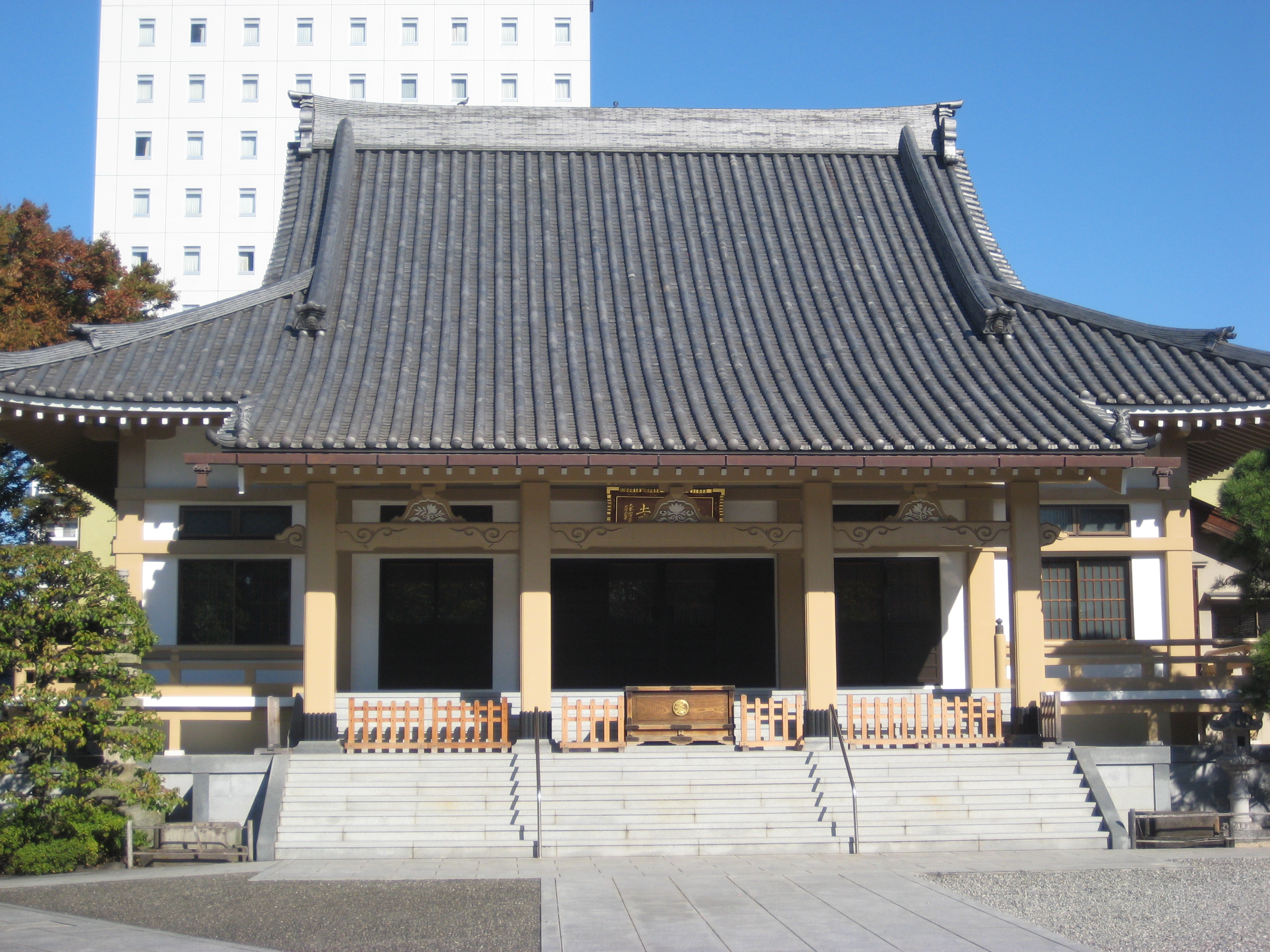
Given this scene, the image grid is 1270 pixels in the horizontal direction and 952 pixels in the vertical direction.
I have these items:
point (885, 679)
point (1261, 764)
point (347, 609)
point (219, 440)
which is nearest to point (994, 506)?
point (885, 679)

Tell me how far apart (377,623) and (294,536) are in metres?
2.93

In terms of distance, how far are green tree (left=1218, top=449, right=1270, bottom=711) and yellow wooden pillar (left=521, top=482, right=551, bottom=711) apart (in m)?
8.03

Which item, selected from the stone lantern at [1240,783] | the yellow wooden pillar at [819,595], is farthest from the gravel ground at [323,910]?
the stone lantern at [1240,783]

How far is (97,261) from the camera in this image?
873 inches

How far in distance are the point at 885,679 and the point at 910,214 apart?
26.1 ft

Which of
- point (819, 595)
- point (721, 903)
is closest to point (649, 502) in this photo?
point (819, 595)

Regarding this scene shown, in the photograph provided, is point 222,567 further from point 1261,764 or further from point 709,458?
point 1261,764

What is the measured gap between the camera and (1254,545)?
43.1 feet

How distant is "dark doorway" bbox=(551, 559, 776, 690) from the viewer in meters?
17.2

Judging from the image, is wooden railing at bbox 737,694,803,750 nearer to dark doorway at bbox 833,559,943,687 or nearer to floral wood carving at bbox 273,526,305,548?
dark doorway at bbox 833,559,943,687

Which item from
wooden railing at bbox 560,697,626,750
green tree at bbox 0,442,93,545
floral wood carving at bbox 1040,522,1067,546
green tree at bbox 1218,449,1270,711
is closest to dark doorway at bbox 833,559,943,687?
floral wood carving at bbox 1040,522,1067,546

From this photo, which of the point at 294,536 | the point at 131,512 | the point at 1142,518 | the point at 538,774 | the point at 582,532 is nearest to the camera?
the point at 538,774

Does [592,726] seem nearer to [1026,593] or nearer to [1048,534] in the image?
[1026,593]

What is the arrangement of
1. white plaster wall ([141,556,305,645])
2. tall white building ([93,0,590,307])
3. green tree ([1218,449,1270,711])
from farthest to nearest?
tall white building ([93,0,590,307]) → white plaster wall ([141,556,305,645]) → green tree ([1218,449,1270,711])
